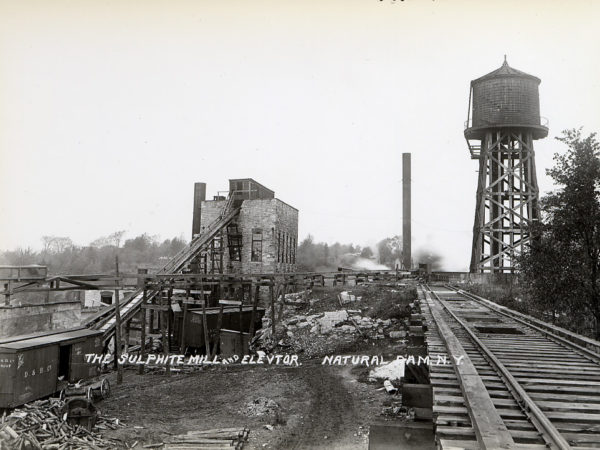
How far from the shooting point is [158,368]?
53.3ft

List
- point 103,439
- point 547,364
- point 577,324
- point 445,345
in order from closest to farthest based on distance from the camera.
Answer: point 547,364 < point 445,345 < point 103,439 < point 577,324

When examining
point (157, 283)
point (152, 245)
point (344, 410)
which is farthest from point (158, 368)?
point (152, 245)

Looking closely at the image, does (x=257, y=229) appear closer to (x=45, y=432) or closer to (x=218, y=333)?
(x=218, y=333)

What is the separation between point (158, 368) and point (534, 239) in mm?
13138

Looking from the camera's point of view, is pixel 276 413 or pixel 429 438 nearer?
pixel 429 438

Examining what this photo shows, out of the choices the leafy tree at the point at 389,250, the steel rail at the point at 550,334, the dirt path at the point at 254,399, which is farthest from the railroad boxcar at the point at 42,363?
the leafy tree at the point at 389,250

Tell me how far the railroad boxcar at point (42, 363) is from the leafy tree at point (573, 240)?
45.1 ft

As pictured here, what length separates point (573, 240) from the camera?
41.5ft

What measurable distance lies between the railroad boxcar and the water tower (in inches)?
758

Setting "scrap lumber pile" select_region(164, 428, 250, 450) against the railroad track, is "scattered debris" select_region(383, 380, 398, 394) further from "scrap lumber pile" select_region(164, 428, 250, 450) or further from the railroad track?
"scrap lumber pile" select_region(164, 428, 250, 450)

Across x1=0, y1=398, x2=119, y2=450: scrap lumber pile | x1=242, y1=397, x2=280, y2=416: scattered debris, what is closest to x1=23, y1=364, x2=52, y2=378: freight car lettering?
x1=0, y1=398, x2=119, y2=450: scrap lumber pile

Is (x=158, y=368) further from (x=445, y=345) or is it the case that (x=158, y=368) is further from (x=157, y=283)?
(x=445, y=345)

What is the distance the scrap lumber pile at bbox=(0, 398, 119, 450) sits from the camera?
8656 mm

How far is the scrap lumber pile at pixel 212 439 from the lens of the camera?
863 cm
